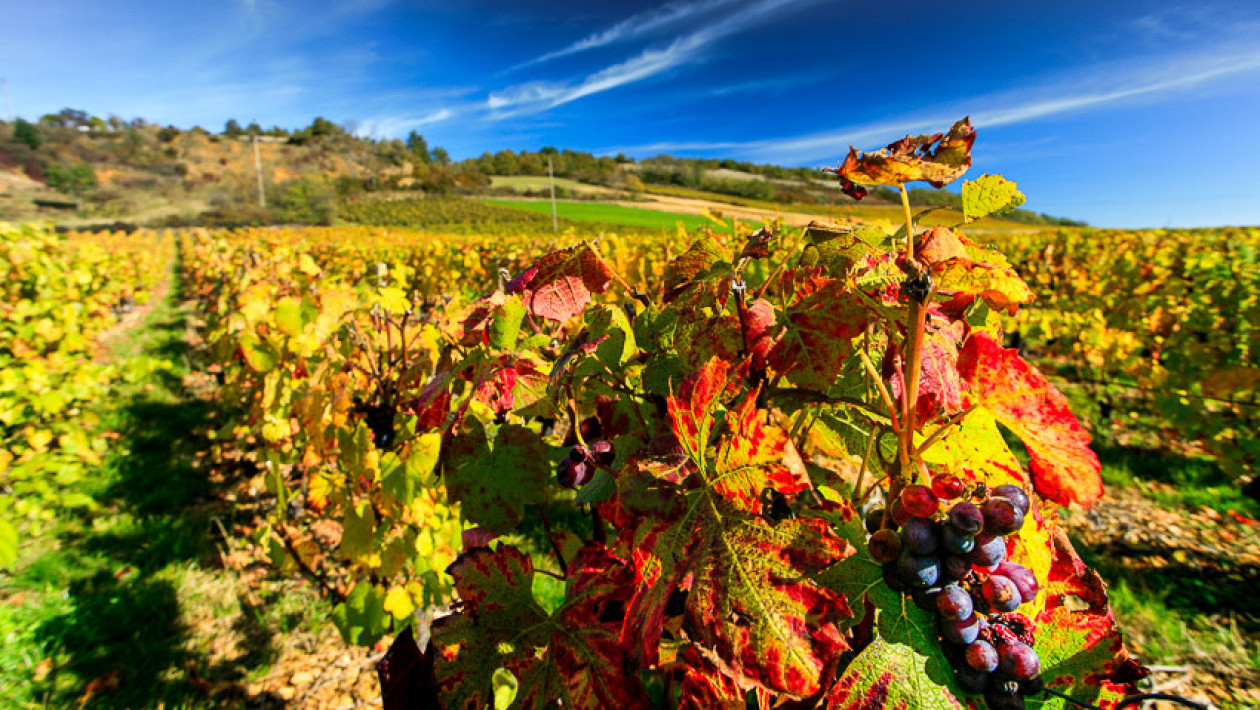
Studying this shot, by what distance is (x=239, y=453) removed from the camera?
5215mm

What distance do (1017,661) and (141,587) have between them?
449 centimetres

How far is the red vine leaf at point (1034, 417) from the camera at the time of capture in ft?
2.57

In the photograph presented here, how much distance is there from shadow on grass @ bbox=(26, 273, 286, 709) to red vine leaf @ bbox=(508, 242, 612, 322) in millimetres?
2922

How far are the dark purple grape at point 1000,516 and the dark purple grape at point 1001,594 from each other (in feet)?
0.19

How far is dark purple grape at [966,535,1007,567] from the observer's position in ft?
1.94

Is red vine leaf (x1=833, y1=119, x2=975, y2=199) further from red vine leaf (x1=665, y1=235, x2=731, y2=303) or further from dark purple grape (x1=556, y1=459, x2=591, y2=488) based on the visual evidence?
dark purple grape (x1=556, y1=459, x2=591, y2=488)

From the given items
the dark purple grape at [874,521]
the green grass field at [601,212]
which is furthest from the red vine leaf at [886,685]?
the green grass field at [601,212]

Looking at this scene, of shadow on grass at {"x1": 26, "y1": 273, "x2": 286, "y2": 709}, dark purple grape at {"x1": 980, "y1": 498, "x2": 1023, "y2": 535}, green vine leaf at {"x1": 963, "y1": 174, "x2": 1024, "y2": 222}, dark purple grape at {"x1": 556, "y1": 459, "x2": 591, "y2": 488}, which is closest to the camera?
dark purple grape at {"x1": 980, "y1": 498, "x2": 1023, "y2": 535}

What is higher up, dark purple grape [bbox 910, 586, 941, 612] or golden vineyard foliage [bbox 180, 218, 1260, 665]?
dark purple grape [bbox 910, 586, 941, 612]

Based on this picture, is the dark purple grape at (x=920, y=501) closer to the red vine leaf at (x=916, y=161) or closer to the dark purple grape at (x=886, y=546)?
the dark purple grape at (x=886, y=546)

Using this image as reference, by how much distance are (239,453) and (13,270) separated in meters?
2.36

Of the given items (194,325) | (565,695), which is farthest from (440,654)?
(194,325)

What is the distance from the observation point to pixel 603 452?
915mm

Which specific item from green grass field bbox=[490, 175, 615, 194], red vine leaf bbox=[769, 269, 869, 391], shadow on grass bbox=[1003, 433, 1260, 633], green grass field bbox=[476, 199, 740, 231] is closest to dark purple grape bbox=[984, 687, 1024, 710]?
red vine leaf bbox=[769, 269, 869, 391]
